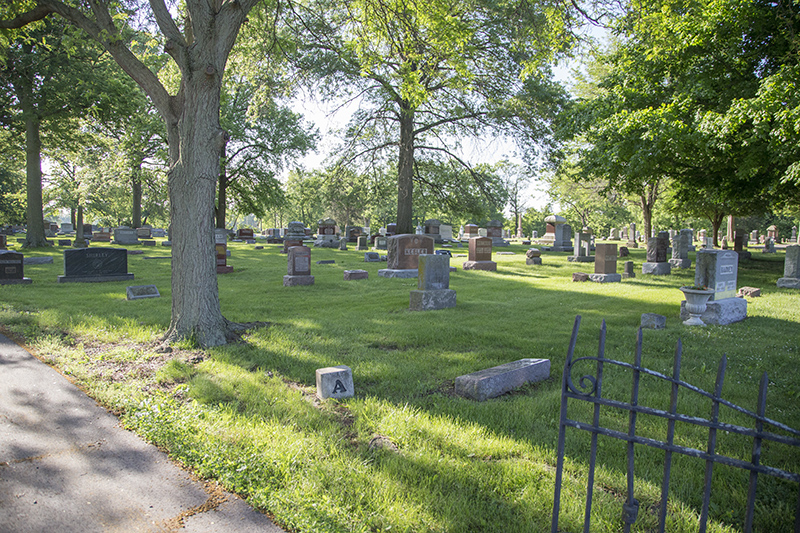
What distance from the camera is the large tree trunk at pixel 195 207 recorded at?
616 cm

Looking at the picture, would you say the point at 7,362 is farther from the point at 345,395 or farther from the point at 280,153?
the point at 280,153

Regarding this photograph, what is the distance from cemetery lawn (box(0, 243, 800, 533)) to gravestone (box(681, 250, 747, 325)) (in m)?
0.34

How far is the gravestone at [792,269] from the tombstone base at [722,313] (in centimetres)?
669

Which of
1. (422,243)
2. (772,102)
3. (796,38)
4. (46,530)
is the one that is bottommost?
(46,530)

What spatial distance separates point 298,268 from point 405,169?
1149 centimetres

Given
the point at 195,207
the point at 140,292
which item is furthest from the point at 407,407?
the point at 140,292

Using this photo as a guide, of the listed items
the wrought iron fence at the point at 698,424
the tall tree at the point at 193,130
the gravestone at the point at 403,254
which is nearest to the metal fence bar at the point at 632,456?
the wrought iron fence at the point at 698,424

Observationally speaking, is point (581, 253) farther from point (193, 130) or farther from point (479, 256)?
point (193, 130)

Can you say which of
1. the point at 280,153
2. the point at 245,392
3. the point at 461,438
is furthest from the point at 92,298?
the point at 280,153

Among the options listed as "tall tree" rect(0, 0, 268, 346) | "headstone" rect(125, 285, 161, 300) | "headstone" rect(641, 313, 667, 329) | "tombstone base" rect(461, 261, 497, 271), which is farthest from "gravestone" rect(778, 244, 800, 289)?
"headstone" rect(125, 285, 161, 300)

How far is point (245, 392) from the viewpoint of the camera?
4496 mm

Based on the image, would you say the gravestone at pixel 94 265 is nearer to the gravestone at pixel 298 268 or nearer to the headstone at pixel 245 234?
the gravestone at pixel 298 268

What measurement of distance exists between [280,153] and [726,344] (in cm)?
2763

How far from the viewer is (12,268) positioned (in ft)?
39.4
